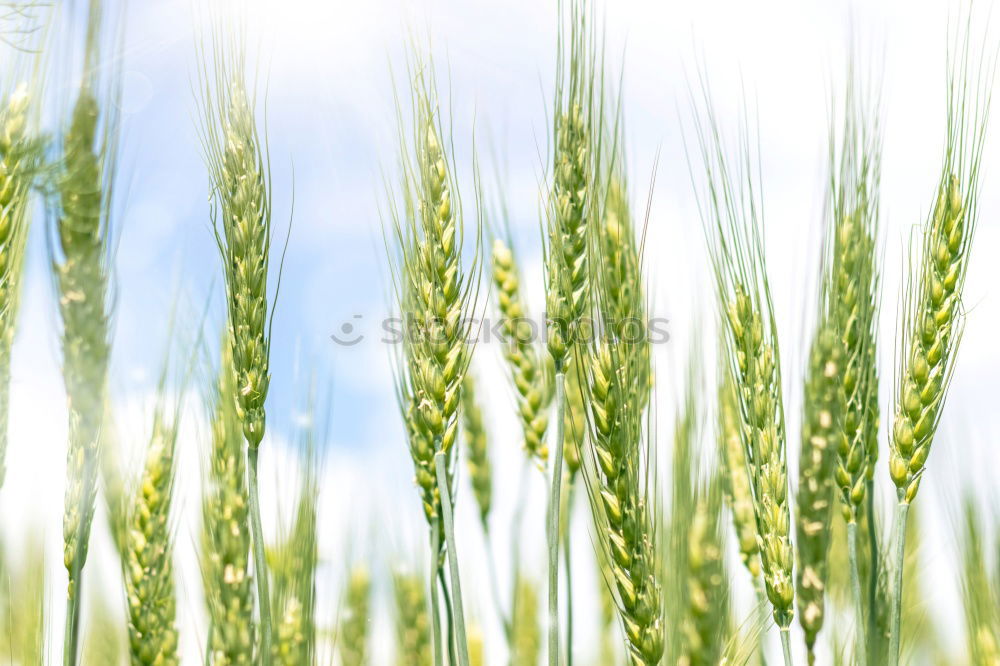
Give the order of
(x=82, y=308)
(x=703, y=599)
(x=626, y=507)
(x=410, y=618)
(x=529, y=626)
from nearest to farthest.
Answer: (x=703, y=599) < (x=626, y=507) < (x=82, y=308) < (x=410, y=618) < (x=529, y=626)

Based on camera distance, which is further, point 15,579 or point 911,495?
point 15,579

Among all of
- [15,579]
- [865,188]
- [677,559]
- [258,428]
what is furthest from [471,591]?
[15,579]

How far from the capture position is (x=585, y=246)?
198 cm

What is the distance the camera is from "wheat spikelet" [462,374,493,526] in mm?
2408

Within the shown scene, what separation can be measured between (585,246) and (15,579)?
2602 millimetres

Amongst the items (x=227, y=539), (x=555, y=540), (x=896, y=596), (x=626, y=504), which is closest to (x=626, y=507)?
(x=626, y=504)

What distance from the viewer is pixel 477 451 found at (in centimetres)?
253

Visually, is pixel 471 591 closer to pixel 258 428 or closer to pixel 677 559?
pixel 677 559

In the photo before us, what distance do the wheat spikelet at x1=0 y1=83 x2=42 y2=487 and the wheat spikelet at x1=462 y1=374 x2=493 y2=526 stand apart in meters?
1.12

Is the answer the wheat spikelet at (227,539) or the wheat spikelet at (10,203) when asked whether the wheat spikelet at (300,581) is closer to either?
the wheat spikelet at (227,539)

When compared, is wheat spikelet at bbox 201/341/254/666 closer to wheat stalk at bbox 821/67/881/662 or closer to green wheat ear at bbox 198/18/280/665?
green wheat ear at bbox 198/18/280/665

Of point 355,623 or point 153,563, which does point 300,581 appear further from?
point 355,623

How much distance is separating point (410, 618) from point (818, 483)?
126 cm

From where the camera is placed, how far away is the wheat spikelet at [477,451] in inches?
94.8
